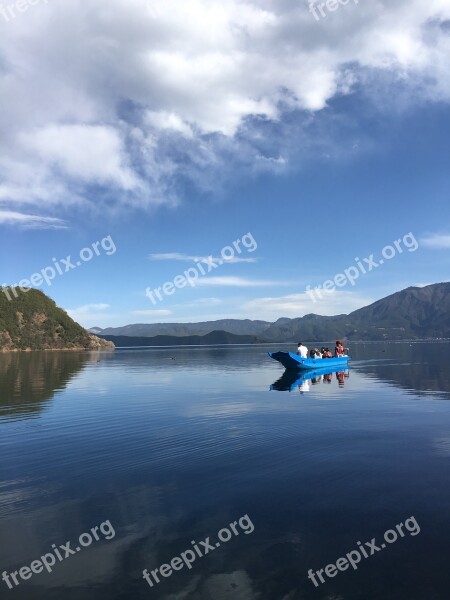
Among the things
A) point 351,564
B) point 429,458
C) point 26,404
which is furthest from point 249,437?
point 26,404

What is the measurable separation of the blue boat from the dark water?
36.1 meters

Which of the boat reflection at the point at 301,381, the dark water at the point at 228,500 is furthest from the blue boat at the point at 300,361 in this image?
the dark water at the point at 228,500

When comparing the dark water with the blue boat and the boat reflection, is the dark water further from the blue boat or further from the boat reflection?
the blue boat

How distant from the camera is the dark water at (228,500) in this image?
1040 centimetres

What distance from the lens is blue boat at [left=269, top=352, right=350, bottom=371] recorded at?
68688mm

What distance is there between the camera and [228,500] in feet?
49.8

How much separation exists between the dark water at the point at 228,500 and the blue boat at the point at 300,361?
36138mm

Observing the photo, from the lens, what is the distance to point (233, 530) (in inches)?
512

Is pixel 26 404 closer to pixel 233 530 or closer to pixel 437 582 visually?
pixel 233 530

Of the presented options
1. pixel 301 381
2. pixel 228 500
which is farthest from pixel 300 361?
pixel 228 500

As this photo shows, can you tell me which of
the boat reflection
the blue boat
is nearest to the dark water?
the boat reflection

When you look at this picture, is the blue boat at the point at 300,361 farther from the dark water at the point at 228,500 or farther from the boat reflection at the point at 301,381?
the dark water at the point at 228,500

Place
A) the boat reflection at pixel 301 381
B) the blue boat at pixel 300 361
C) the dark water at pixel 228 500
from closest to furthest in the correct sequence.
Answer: the dark water at pixel 228 500 → the boat reflection at pixel 301 381 → the blue boat at pixel 300 361

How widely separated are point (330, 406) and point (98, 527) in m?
27.3
